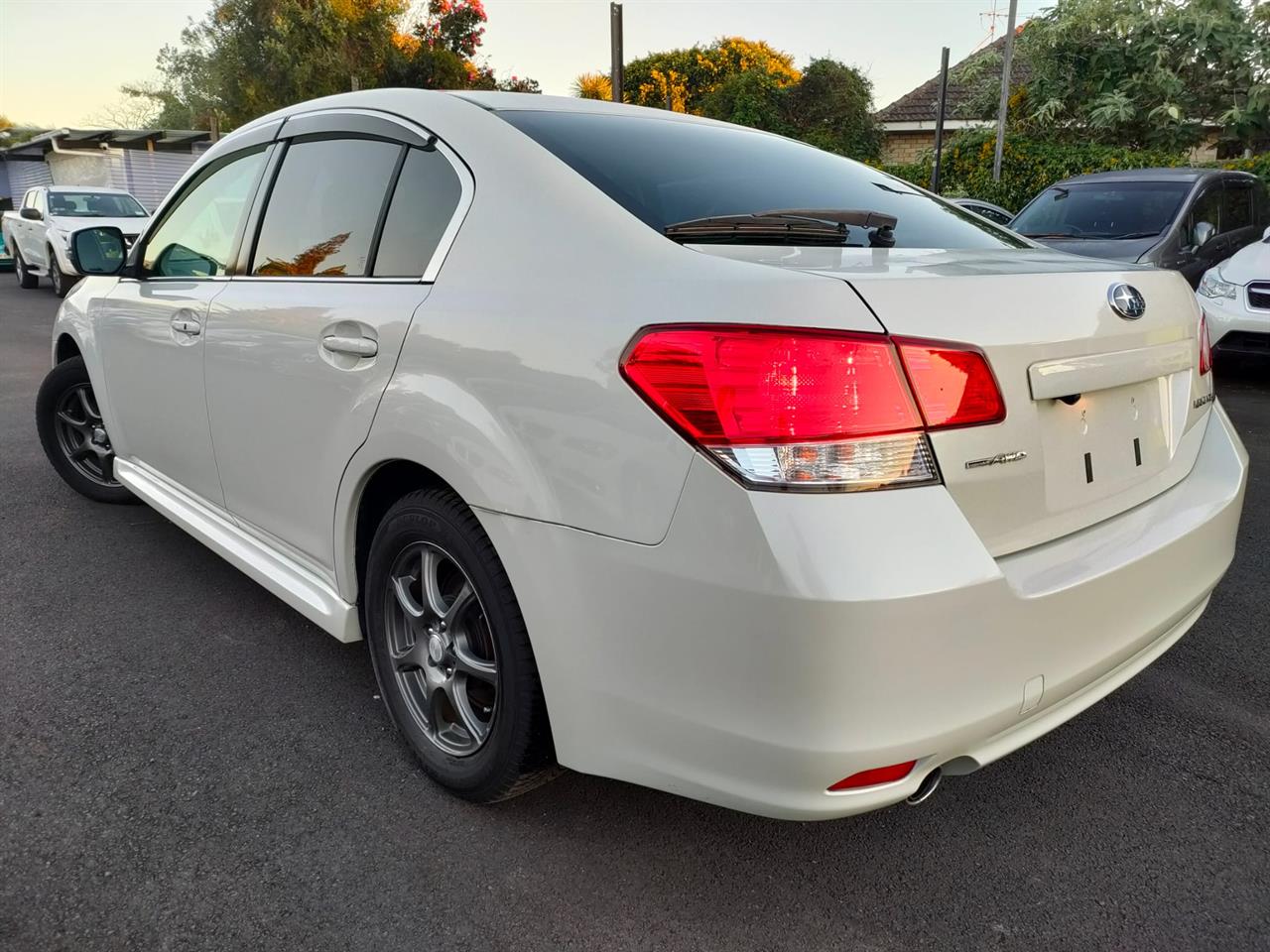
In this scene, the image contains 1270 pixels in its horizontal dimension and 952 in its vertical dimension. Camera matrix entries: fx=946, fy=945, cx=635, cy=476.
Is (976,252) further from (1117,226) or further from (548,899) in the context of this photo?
(1117,226)

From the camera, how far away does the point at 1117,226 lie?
8.05m

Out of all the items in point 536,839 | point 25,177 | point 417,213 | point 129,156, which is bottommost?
point 536,839

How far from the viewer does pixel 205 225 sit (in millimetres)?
3141

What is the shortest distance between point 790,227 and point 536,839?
4.68ft

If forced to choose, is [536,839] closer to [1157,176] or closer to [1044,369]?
[1044,369]

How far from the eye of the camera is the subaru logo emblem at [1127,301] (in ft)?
6.16

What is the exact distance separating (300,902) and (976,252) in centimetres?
196

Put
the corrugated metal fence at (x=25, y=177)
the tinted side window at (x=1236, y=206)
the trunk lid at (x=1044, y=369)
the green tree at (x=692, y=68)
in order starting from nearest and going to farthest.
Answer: the trunk lid at (x=1044, y=369)
the tinted side window at (x=1236, y=206)
the corrugated metal fence at (x=25, y=177)
the green tree at (x=692, y=68)

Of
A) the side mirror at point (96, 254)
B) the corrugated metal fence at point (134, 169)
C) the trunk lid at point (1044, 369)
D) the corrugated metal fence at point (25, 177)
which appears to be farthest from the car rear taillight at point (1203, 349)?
the corrugated metal fence at point (25, 177)

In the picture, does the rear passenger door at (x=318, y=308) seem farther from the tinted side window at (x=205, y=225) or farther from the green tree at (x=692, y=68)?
the green tree at (x=692, y=68)

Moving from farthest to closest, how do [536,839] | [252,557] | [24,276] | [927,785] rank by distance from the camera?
[24,276] → [252,557] → [536,839] → [927,785]

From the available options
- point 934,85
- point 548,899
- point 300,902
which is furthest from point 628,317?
point 934,85

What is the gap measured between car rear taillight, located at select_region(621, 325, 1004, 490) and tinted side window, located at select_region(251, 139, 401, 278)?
3.77 feet

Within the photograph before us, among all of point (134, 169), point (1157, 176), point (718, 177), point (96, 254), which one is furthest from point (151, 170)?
point (718, 177)
